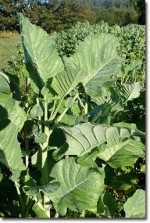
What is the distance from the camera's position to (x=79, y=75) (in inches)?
52.4

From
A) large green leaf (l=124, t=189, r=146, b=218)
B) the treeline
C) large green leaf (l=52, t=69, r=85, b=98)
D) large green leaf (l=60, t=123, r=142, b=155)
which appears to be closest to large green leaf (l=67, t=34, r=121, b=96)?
large green leaf (l=52, t=69, r=85, b=98)

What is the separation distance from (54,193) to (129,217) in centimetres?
28

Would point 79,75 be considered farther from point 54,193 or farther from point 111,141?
point 54,193

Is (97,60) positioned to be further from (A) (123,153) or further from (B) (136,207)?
(B) (136,207)

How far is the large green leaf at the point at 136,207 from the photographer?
145cm

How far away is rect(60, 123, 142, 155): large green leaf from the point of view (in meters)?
1.26

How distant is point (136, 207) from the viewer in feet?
4.81

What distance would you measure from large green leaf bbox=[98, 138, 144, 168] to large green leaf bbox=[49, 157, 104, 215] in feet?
0.52

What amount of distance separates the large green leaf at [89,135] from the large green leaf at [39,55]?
283 mm

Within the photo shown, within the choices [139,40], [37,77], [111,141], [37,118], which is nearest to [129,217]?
[111,141]

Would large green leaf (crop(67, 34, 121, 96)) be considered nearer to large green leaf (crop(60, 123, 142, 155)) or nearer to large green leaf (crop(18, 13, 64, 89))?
large green leaf (crop(18, 13, 64, 89))

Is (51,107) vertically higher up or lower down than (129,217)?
higher up

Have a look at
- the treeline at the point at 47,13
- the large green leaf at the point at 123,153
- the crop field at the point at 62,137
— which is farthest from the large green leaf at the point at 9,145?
the treeline at the point at 47,13

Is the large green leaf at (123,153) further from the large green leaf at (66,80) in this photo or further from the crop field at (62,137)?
the large green leaf at (66,80)
